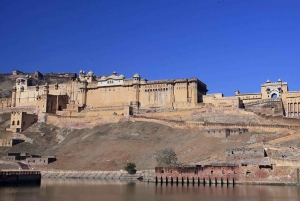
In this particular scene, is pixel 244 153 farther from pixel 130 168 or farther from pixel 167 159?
pixel 130 168

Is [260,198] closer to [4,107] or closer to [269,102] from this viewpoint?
[269,102]

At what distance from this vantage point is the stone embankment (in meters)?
53.8

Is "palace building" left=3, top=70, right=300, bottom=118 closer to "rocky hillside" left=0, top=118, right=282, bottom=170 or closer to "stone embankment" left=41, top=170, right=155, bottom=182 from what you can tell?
"rocky hillside" left=0, top=118, right=282, bottom=170

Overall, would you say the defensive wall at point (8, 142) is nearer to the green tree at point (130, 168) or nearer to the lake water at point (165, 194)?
the green tree at point (130, 168)

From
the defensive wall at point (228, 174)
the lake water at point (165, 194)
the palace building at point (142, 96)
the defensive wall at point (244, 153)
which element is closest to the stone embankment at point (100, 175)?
the defensive wall at point (228, 174)

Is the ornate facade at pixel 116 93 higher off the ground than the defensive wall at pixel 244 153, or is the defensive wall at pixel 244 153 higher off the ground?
the ornate facade at pixel 116 93

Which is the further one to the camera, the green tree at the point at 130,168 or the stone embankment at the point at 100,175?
the green tree at the point at 130,168

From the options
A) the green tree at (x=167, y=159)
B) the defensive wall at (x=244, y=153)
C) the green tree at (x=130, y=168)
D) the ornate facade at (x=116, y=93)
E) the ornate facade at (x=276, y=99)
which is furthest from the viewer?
the ornate facade at (x=116, y=93)

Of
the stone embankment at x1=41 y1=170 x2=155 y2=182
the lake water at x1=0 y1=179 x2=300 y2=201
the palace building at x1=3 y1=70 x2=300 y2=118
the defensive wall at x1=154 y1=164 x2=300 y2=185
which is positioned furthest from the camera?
the palace building at x1=3 y1=70 x2=300 y2=118

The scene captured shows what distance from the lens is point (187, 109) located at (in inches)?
3179

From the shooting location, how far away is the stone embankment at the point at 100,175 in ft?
177

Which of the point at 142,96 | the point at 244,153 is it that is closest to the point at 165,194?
the point at 244,153

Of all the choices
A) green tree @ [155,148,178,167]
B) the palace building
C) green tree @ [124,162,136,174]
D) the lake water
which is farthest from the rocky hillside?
the lake water

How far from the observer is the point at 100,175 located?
57375 millimetres
